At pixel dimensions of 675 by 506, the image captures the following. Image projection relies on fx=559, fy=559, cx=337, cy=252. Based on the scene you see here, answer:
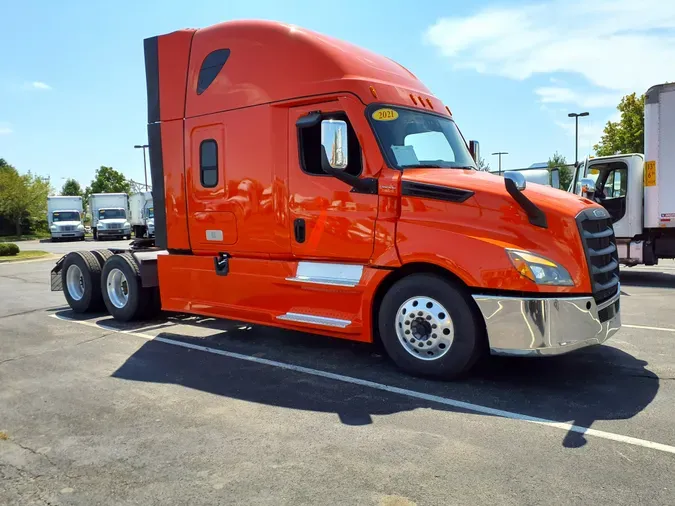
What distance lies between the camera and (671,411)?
4.27 m

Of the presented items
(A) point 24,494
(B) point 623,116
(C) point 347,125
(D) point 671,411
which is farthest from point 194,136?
(B) point 623,116

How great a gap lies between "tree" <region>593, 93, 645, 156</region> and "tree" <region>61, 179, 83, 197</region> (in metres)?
86.1

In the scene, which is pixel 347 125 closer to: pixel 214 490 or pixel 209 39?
pixel 209 39

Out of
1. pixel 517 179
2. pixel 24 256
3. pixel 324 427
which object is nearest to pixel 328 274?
pixel 324 427

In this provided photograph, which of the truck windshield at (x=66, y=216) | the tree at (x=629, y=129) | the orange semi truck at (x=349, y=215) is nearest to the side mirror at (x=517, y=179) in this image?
the orange semi truck at (x=349, y=215)

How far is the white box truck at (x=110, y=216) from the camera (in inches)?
1553

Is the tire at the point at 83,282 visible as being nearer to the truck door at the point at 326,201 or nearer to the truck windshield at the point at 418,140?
the truck door at the point at 326,201

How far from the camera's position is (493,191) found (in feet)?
16.0

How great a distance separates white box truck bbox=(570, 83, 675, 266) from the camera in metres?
11.0

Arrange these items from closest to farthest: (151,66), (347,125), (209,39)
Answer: (347,125) < (209,39) < (151,66)

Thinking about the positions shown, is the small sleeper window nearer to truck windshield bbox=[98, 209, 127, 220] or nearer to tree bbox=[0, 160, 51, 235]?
truck windshield bbox=[98, 209, 127, 220]

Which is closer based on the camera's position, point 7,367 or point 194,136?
point 7,367

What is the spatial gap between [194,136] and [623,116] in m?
37.5

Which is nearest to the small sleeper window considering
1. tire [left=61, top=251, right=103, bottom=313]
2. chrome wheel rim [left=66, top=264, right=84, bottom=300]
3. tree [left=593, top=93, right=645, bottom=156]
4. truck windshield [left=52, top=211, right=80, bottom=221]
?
tire [left=61, top=251, right=103, bottom=313]
